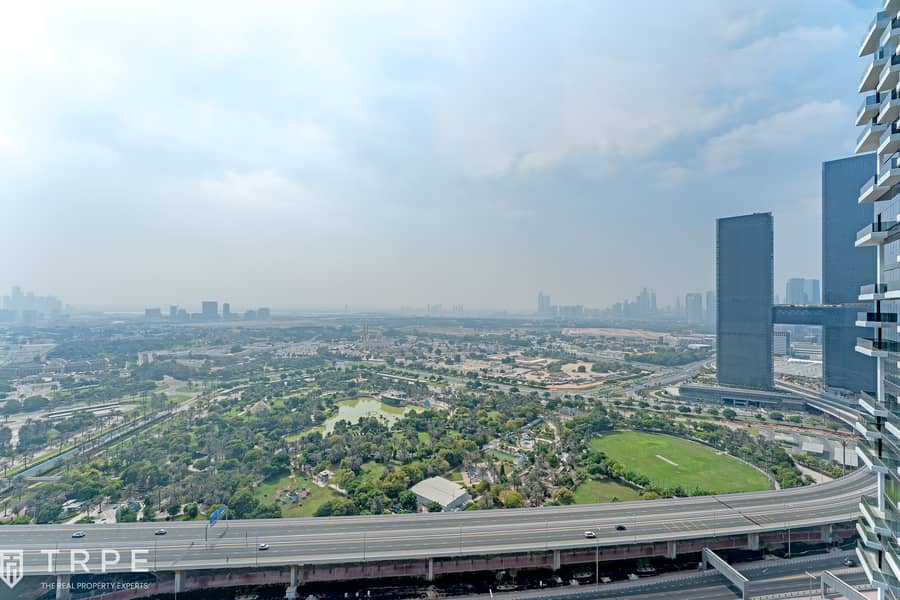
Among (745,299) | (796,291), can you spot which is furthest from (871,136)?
(796,291)

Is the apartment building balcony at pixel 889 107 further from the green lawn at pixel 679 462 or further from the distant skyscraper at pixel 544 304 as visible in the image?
the distant skyscraper at pixel 544 304

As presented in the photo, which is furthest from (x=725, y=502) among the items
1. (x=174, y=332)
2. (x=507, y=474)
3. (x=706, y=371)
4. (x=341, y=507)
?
(x=174, y=332)

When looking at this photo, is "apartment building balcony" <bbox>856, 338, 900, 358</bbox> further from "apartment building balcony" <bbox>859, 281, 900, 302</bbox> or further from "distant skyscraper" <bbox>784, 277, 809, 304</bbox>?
"distant skyscraper" <bbox>784, 277, 809, 304</bbox>

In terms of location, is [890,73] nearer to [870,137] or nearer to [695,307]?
[870,137]

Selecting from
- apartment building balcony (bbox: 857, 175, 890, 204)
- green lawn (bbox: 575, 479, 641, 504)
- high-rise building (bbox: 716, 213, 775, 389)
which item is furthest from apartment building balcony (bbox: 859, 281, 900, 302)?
high-rise building (bbox: 716, 213, 775, 389)

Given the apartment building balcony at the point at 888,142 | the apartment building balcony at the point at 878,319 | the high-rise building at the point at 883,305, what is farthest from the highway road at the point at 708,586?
the apartment building balcony at the point at 888,142

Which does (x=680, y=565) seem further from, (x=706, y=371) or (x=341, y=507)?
(x=706, y=371)

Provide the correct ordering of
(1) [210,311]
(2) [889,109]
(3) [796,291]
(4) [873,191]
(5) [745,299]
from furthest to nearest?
1. (1) [210,311]
2. (3) [796,291]
3. (5) [745,299]
4. (4) [873,191]
5. (2) [889,109]
